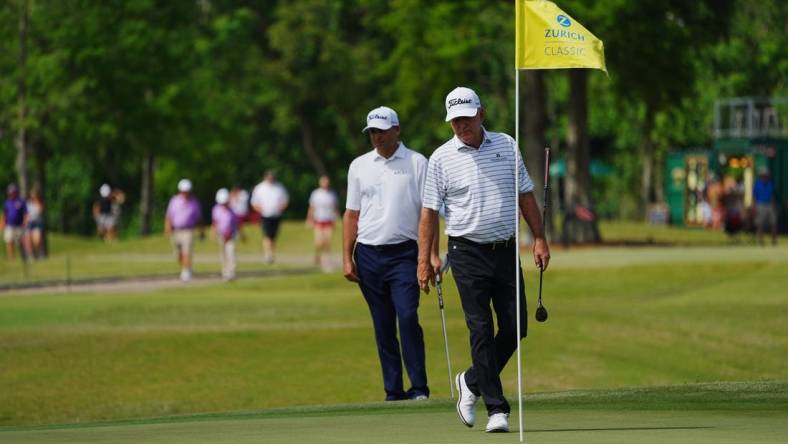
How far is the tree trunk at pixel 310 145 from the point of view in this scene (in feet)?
303

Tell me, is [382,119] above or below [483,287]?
above

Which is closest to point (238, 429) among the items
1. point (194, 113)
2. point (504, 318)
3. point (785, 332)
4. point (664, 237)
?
point (504, 318)

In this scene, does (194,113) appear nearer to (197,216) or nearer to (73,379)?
(197,216)

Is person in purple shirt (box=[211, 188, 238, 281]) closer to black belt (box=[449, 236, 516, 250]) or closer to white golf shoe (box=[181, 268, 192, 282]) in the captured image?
white golf shoe (box=[181, 268, 192, 282])

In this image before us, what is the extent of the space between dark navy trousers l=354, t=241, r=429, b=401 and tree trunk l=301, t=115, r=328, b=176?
77.5 meters

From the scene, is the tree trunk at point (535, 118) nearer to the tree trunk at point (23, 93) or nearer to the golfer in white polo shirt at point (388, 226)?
the tree trunk at point (23, 93)

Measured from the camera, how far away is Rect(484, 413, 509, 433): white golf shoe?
11.2m

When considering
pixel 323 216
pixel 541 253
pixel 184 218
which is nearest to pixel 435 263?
pixel 541 253

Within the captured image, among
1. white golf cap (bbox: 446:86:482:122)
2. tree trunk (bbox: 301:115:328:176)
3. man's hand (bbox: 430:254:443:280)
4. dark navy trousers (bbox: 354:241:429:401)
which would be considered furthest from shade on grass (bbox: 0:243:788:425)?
tree trunk (bbox: 301:115:328:176)

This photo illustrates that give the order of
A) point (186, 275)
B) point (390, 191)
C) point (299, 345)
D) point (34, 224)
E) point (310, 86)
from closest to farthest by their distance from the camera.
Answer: point (390, 191) → point (299, 345) → point (186, 275) → point (34, 224) → point (310, 86)

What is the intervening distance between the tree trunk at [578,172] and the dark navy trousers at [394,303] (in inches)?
1295

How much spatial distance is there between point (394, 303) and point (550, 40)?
3.84m

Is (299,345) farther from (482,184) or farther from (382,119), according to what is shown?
(482,184)

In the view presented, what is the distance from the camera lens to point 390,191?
14.4 meters
